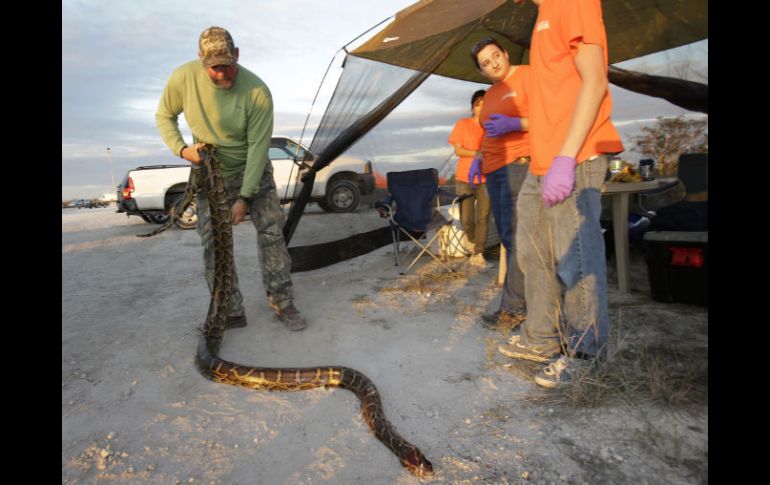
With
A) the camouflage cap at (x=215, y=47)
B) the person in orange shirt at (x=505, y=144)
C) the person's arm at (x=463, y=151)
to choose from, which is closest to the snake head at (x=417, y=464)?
the person in orange shirt at (x=505, y=144)

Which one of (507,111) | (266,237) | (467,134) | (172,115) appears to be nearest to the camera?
(507,111)

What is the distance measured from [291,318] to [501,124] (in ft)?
9.28

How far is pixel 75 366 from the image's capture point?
12.5 feet

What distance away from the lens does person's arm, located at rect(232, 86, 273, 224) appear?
4094mm

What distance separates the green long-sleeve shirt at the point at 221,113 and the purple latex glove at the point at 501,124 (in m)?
2.13

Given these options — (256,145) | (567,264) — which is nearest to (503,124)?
(567,264)

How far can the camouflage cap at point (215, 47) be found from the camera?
372 cm

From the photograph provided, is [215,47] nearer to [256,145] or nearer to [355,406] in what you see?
[256,145]

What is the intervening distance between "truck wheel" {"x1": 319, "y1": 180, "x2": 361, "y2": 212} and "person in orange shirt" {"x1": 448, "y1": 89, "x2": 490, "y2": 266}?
1609 millimetres

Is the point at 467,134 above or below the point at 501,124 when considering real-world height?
above

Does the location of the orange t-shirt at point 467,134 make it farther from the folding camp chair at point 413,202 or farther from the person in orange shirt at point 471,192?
the folding camp chair at point 413,202

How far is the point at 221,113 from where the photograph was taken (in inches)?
162
